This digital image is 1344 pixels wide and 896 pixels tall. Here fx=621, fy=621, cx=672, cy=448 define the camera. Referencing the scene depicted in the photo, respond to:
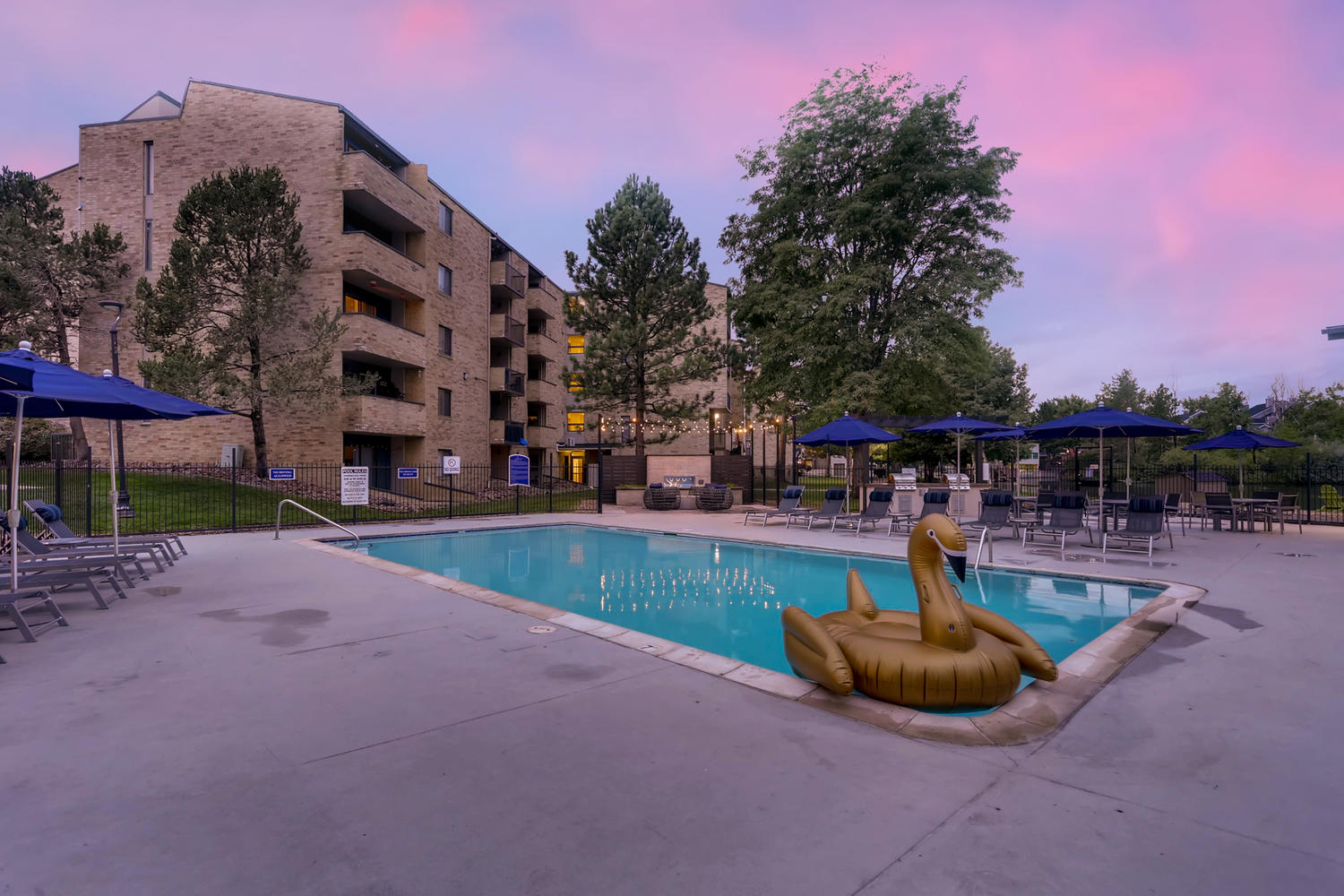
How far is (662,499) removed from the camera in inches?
907

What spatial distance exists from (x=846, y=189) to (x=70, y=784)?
1021 inches

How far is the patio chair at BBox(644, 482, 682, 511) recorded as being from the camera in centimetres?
2305

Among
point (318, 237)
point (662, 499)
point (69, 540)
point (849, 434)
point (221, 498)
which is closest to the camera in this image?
point (69, 540)

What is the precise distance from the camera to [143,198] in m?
24.2

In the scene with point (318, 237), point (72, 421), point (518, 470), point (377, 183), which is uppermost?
point (377, 183)

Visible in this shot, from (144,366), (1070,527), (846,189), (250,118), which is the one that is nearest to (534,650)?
(1070,527)

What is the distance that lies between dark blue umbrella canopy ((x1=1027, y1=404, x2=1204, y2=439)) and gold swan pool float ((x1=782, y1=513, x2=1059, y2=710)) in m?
9.85

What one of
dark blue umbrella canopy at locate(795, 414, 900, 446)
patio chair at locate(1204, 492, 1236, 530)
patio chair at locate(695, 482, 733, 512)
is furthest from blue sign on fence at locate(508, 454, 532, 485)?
patio chair at locate(1204, 492, 1236, 530)

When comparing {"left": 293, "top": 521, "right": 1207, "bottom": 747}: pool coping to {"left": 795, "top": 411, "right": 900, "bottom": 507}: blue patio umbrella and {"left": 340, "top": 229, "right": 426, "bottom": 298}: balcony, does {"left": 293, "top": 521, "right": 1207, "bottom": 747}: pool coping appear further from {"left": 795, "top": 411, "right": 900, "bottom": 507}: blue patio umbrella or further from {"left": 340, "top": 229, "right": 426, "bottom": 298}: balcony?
{"left": 340, "top": 229, "right": 426, "bottom": 298}: balcony

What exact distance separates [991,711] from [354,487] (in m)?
15.2

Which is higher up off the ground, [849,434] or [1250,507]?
[849,434]

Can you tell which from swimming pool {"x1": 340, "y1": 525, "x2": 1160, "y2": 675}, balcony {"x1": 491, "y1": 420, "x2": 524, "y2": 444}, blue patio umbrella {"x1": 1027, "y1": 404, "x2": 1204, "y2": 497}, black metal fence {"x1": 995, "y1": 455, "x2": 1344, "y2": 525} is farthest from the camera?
balcony {"x1": 491, "y1": 420, "x2": 524, "y2": 444}

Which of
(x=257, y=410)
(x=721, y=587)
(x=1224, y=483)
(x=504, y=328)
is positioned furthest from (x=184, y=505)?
(x=1224, y=483)

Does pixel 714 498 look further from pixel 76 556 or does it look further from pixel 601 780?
pixel 601 780
